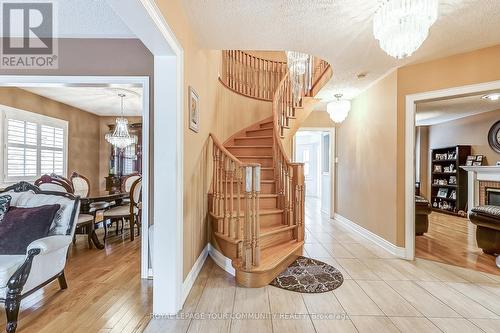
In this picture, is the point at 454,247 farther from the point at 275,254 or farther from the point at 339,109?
the point at 275,254

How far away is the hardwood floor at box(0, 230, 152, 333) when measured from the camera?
1.82m

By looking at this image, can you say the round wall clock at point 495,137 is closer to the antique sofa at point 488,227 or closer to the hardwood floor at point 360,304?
the antique sofa at point 488,227

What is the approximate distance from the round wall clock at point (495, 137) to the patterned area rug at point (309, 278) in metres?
5.31

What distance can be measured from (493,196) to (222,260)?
610cm

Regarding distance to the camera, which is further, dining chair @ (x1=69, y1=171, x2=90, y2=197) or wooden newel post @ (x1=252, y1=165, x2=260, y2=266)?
dining chair @ (x1=69, y1=171, x2=90, y2=197)

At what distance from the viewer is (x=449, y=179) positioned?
21.7ft

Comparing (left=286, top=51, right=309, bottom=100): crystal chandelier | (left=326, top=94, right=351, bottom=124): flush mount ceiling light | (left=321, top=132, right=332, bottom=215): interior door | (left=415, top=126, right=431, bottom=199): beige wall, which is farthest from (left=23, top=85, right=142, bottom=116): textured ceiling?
(left=415, top=126, right=431, bottom=199): beige wall

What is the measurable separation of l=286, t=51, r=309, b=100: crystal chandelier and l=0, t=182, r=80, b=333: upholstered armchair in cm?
383

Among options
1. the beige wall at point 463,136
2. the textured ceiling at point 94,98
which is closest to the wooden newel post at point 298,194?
the textured ceiling at point 94,98

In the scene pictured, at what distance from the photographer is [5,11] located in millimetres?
2199

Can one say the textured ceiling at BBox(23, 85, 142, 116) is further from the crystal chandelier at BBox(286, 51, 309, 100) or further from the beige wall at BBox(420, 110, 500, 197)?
the beige wall at BBox(420, 110, 500, 197)

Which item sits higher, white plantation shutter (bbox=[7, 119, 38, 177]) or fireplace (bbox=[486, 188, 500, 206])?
white plantation shutter (bbox=[7, 119, 38, 177])

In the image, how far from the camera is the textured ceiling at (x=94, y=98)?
446 cm

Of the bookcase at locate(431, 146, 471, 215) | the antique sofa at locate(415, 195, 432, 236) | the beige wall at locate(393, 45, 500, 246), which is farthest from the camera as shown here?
the bookcase at locate(431, 146, 471, 215)
